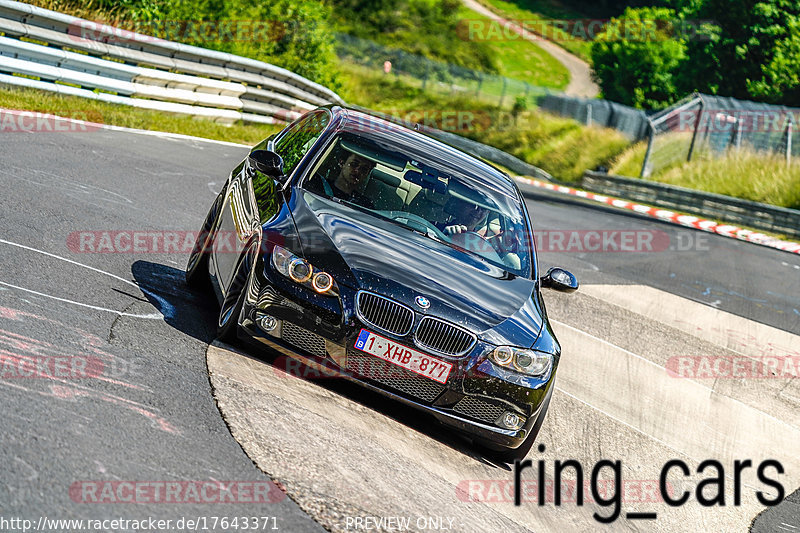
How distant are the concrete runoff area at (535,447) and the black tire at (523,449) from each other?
0.07m

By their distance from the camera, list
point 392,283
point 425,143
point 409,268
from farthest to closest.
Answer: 1. point 425,143
2. point 409,268
3. point 392,283

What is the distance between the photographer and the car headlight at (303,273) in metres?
5.45

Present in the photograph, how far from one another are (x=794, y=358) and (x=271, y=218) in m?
6.60

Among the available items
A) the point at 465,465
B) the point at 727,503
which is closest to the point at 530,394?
the point at 465,465

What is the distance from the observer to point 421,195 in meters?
6.67

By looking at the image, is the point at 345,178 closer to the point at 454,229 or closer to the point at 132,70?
the point at 454,229

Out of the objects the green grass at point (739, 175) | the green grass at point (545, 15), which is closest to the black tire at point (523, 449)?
the green grass at point (739, 175)

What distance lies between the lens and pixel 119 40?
1527 cm

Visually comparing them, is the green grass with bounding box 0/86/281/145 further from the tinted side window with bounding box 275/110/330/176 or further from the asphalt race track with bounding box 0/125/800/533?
the tinted side window with bounding box 275/110/330/176

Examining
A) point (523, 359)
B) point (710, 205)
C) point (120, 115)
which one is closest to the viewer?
point (523, 359)

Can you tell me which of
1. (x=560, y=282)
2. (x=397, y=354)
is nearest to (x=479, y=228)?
(x=560, y=282)

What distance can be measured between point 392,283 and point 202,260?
205 cm

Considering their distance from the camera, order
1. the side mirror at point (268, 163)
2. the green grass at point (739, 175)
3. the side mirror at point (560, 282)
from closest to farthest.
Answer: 1. the side mirror at point (268, 163)
2. the side mirror at point (560, 282)
3. the green grass at point (739, 175)

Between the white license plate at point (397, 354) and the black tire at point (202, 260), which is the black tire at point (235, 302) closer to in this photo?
the white license plate at point (397, 354)
